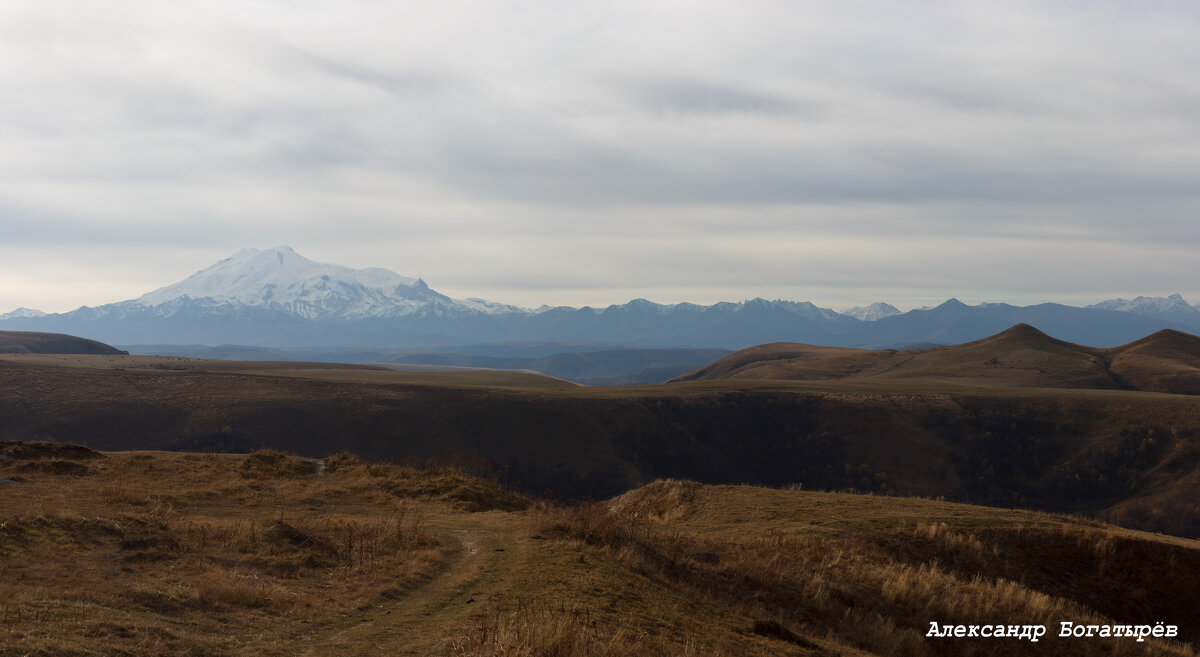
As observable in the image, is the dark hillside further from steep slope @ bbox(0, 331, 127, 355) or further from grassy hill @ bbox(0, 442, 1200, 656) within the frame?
steep slope @ bbox(0, 331, 127, 355)

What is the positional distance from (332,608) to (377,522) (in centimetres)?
647

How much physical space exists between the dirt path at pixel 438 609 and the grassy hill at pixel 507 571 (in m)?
0.05

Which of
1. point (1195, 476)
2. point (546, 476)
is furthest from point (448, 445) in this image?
point (1195, 476)

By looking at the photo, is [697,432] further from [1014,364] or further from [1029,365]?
[1029,365]

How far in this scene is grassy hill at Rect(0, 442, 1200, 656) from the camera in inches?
341

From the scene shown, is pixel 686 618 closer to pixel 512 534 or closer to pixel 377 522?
pixel 512 534

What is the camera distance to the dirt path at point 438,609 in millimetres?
8297

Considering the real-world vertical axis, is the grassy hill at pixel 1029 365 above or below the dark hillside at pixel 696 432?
above

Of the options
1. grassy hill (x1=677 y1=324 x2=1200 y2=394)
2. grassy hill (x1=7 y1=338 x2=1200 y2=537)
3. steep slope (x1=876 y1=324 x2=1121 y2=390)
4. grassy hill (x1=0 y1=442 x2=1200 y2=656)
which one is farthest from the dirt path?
steep slope (x1=876 y1=324 x2=1121 y2=390)

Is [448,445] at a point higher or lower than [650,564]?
lower

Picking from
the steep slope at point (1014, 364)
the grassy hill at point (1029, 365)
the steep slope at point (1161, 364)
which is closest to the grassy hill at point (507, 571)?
the grassy hill at point (1029, 365)

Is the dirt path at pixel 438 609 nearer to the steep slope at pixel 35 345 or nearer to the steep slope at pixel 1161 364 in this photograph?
the steep slope at pixel 1161 364

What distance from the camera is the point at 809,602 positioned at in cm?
1337

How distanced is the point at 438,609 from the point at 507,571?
6.64ft
